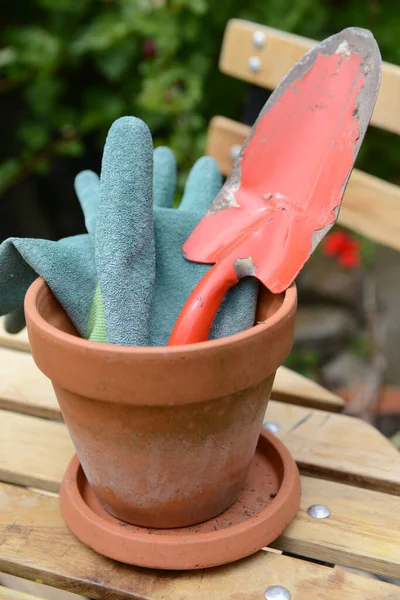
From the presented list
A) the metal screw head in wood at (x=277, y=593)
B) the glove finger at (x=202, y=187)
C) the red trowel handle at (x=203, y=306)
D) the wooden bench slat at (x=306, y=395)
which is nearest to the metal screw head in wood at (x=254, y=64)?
the glove finger at (x=202, y=187)

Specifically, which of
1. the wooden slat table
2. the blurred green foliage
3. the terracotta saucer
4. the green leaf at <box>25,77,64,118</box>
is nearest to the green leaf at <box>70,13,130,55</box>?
the blurred green foliage

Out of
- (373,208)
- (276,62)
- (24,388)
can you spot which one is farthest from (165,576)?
(276,62)

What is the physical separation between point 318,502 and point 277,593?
0.15 m

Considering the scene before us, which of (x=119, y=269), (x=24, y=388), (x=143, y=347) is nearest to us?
(x=143, y=347)

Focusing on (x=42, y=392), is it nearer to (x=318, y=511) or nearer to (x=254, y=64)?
(x=318, y=511)

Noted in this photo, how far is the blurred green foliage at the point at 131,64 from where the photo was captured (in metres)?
1.71

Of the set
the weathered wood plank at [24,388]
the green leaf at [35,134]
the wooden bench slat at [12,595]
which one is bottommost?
the green leaf at [35,134]

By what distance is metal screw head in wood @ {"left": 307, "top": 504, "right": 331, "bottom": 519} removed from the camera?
747 mm

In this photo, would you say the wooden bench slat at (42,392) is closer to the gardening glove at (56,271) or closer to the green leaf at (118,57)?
the gardening glove at (56,271)

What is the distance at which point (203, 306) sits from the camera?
2.20ft

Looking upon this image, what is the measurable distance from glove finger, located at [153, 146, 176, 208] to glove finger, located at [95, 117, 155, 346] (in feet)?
0.50

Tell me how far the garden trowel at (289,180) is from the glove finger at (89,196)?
0.35ft

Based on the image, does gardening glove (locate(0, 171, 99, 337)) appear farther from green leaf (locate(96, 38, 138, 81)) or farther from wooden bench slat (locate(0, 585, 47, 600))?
green leaf (locate(96, 38, 138, 81))

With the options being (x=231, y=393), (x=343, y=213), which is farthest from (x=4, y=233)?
(x=231, y=393)
